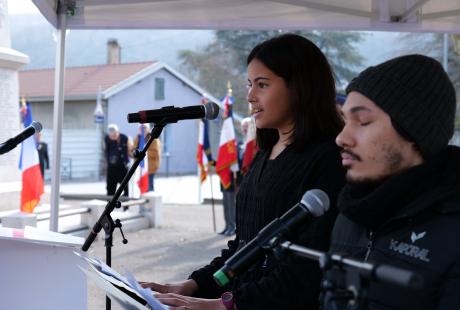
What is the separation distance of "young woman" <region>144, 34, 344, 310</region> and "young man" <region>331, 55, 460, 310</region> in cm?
42

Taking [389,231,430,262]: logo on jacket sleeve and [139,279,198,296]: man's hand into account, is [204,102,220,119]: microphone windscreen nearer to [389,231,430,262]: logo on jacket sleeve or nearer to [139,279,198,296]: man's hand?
[139,279,198,296]: man's hand

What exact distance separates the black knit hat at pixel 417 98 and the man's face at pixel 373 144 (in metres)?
0.02

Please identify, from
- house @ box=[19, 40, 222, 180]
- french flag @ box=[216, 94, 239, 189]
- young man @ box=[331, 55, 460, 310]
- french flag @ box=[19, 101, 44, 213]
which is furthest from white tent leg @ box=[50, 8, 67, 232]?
house @ box=[19, 40, 222, 180]

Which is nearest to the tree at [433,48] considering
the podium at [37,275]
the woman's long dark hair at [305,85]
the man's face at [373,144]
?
the woman's long dark hair at [305,85]

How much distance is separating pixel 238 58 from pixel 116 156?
32636 mm

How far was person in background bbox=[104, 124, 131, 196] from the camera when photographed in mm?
14180

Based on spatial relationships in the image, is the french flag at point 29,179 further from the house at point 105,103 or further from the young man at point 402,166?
the house at point 105,103

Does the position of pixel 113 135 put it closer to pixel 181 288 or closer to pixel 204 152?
pixel 204 152

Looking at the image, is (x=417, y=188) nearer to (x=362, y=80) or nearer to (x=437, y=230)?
(x=437, y=230)

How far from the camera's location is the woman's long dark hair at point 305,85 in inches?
90.3

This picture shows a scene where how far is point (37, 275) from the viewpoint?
2.63m

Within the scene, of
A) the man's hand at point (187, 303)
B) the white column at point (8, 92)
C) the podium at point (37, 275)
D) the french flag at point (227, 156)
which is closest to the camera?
the man's hand at point (187, 303)

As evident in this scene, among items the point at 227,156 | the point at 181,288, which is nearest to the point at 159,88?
the point at 227,156

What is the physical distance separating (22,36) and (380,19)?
183907mm
